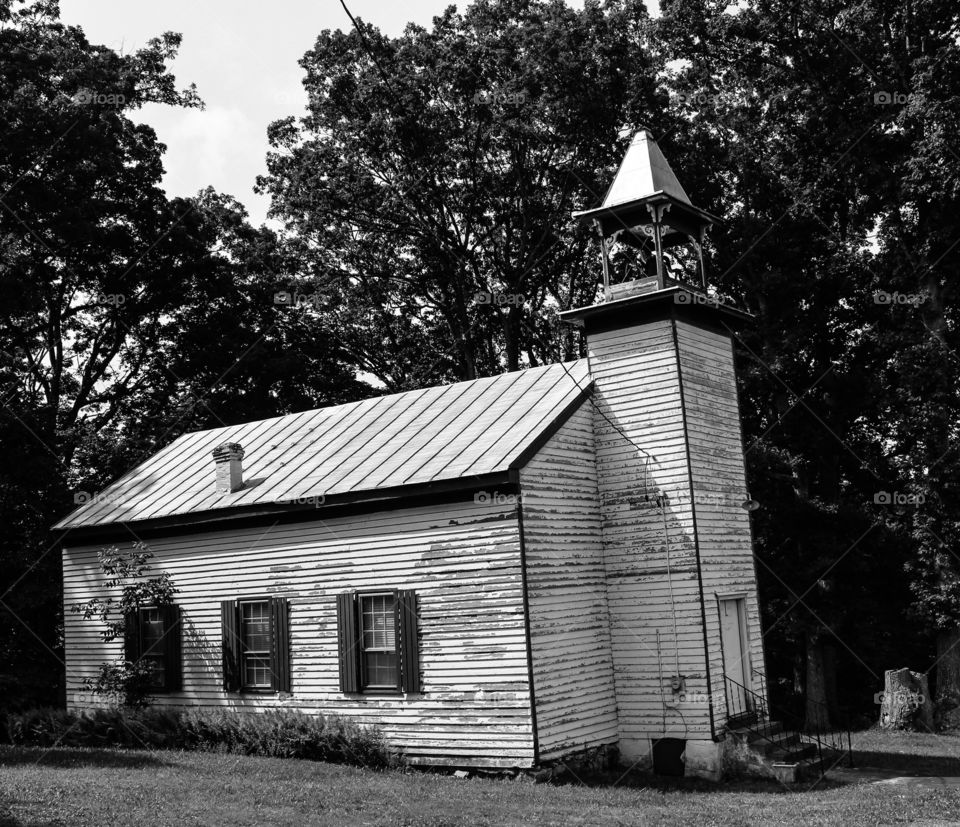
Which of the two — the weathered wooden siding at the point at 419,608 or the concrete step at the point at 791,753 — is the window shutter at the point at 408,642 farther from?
the concrete step at the point at 791,753

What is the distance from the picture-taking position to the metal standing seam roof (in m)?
16.8

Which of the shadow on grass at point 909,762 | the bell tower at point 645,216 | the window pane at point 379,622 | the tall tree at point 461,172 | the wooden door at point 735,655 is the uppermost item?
the tall tree at point 461,172

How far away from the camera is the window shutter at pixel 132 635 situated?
1986 cm

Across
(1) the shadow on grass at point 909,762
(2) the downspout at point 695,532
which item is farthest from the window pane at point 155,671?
(1) the shadow on grass at point 909,762

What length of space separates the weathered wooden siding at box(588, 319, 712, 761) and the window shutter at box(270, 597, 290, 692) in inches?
223

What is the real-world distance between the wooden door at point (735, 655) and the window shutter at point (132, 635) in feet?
36.8

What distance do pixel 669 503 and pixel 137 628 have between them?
1076cm

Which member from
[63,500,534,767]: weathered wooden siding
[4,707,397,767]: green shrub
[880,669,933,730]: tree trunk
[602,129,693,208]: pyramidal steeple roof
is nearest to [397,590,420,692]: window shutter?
[63,500,534,767]: weathered wooden siding

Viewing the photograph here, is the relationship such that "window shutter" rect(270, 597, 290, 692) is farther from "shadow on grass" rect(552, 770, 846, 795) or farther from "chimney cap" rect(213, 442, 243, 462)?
"shadow on grass" rect(552, 770, 846, 795)

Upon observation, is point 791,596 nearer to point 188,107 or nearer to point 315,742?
point 315,742

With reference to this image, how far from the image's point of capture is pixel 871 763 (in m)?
17.2

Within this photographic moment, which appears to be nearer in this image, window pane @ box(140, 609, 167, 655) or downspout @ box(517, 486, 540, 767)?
downspout @ box(517, 486, 540, 767)

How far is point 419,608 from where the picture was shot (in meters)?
16.2

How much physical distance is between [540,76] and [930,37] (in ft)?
35.9
